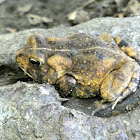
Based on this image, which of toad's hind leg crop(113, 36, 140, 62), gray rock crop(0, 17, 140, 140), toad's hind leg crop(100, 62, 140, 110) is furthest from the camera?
toad's hind leg crop(113, 36, 140, 62)

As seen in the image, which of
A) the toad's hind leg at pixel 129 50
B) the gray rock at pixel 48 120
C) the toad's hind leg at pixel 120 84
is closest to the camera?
the gray rock at pixel 48 120

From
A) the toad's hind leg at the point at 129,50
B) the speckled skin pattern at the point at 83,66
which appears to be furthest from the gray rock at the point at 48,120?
the toad's hind leg at the point at 129,50

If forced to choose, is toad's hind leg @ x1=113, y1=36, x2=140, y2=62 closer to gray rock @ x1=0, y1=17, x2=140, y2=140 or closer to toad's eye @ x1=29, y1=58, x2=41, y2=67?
gray rock @ x1=0, y1=17, x2=140, y2=140

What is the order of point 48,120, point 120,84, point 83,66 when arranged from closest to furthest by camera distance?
point 48,120, point 120,84, point 83,66

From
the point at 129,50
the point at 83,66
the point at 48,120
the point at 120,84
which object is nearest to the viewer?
the point at 48,120

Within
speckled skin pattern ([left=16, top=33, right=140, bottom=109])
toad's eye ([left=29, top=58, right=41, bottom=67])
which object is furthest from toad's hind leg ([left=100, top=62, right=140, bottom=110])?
toad's eye ([left=29, top=58, right=41, bottom=67])

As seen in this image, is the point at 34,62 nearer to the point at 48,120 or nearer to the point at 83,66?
the point at 83,66

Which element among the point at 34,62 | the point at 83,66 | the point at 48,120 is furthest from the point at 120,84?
the point at 34,62

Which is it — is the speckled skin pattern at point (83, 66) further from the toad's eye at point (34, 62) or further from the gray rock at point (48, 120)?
the gray rock at point (48, 120)
